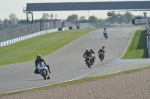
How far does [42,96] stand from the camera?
19000 millimetres

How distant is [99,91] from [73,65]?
60.9 feet

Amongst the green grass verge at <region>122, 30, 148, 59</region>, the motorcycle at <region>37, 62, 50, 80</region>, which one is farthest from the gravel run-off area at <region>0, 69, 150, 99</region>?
the green grass verge at <region>122, 30, 148, 59</region>

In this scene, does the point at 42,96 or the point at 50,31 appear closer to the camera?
the point at 42,96

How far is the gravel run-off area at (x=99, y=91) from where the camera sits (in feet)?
60.1

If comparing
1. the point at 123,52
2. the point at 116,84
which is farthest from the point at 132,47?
the point at 116,84

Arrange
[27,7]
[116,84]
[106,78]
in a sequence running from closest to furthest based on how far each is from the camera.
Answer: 1. [116,84]
2. [106,78]
3. [27,7]

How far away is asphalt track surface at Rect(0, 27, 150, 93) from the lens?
1014 inches

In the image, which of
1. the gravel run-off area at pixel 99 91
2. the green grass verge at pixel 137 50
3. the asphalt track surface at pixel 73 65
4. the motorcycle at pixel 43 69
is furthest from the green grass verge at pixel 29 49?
the gravel run-off area at pixel 99 91

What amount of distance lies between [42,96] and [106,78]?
778 centimetres

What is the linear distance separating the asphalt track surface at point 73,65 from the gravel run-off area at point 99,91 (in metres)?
2.21

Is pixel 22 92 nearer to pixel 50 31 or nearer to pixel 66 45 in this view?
pixel 66 45

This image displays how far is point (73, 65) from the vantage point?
38406mm

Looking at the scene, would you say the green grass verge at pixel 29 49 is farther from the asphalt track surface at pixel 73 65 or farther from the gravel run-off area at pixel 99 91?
the gravel run-off area at pixel 99 91

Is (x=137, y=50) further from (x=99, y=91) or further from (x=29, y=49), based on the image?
(x=99, y=91)
